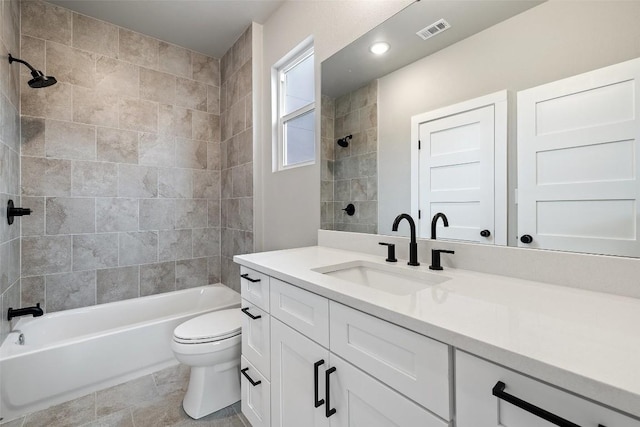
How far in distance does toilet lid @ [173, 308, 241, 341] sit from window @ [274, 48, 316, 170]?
1176 mm

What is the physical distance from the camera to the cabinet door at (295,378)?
0.94m

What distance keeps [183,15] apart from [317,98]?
1.44 metres

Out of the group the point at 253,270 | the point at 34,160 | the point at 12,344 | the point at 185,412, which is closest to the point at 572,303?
the point at 253,270

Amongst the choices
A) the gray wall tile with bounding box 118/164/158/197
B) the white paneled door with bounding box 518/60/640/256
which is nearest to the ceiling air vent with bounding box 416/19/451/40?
the white paneled door with bounding box 518/60/640/256

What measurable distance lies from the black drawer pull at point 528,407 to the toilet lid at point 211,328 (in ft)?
4.73

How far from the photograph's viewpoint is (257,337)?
1.31 meters

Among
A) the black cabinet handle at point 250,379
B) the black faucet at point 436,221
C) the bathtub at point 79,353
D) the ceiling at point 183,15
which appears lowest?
the bathtub at point 79,353

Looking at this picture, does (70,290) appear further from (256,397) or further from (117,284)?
(256,397)

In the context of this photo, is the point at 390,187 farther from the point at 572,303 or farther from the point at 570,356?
the point at 570,356

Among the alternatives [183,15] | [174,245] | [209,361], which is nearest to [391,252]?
[209,361]

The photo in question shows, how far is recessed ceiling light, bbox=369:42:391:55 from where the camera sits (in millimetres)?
1446

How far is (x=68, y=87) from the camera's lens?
2.22 metres

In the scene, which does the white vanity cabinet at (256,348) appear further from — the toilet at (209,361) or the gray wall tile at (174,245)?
the gray wall tile at (174,245)

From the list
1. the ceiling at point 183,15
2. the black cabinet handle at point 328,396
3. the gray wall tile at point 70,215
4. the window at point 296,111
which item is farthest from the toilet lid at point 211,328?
the ceiling at point 183,15
